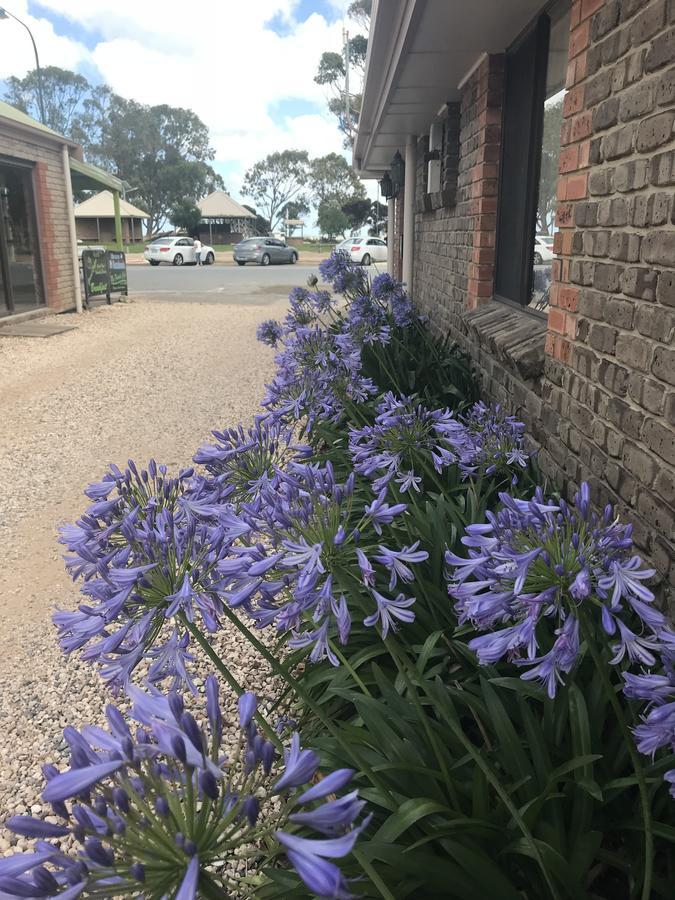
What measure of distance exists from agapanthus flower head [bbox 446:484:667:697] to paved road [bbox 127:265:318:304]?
1711 centimetres

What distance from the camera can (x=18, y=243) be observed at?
41.4 feet

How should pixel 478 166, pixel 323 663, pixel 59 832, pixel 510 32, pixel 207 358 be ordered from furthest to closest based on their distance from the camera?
pixel 207 358
pixel 478 166
pixel 510 32
pixel 323 663
pixel 59 832

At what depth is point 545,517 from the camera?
1.38 m

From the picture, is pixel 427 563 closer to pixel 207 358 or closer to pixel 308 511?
pixel 308 511

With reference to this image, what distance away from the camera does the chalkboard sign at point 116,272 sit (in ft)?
54.0

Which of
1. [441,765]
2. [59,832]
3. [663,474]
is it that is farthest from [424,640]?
[59,832]

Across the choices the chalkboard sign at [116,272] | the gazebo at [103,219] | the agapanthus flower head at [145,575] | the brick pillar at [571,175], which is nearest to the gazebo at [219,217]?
the gazebo at [103,219]

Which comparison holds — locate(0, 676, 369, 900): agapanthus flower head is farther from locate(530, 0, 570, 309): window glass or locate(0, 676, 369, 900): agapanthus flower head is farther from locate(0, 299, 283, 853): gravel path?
locate(530, 0, 570, 309): window glass

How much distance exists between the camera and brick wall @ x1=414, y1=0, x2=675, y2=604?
1.96 m

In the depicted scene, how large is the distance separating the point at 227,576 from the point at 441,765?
0.67m

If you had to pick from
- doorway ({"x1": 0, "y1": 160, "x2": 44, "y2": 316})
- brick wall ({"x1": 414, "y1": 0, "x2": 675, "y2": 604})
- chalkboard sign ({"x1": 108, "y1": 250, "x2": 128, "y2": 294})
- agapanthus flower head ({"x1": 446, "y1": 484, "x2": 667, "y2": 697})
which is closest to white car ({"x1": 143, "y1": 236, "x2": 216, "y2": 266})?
chalkboard sign ({"x1": 108, "y1": 250, "x2": 128, "y2": 294})

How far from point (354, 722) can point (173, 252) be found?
115 feet

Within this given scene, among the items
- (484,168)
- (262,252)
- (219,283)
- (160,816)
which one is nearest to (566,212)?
(484,168)

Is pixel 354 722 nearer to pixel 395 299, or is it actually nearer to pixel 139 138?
pixel 395 299
